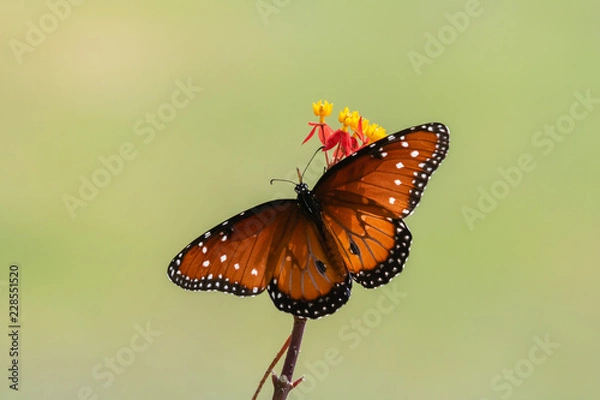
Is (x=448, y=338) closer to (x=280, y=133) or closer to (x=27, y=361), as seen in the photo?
(x=280, y=133)

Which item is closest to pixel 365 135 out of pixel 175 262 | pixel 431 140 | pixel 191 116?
pixel 431 140

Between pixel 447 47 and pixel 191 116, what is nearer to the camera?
pixel 191 116
